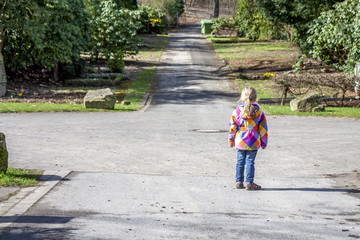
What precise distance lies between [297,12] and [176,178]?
25522mm

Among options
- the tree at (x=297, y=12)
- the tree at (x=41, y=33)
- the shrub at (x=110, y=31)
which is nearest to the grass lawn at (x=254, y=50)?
the tree at (x=297, y=12)

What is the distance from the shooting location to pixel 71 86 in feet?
92.6

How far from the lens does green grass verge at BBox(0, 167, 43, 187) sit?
24.1ft

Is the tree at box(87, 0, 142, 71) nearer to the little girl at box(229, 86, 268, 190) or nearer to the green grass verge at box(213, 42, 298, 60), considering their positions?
the green grass verge at box(213, 42, 298, 60)

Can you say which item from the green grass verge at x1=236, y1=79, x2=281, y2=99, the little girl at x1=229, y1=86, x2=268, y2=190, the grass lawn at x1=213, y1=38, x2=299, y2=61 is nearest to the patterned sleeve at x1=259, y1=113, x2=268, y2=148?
the little girl at x1=229, y1=86, x2=268, y2=190

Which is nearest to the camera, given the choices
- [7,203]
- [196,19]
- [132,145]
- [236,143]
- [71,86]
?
[7,203]

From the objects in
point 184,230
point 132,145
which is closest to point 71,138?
point 132,145

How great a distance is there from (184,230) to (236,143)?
8.21ft

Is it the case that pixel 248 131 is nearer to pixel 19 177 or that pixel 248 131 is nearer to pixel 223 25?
pixel 19 177

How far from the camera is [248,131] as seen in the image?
24.8 ft

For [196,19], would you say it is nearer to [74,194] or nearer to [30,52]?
[30,52]

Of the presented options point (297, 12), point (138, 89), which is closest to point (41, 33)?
point (138, 89)

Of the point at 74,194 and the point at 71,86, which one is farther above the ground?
the point at 74,194

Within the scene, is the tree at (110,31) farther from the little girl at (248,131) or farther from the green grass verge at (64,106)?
the little girl at (248,131)
